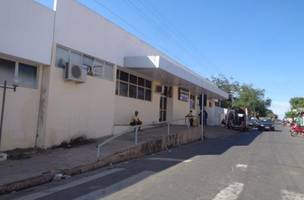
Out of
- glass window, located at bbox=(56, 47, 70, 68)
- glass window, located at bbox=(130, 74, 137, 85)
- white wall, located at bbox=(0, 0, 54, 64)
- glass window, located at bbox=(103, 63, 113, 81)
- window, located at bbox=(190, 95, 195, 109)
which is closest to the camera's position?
white wall, located at bbox=(0, 0, 54, 64)

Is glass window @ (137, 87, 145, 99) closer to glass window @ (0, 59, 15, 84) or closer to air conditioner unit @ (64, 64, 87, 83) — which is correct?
air conditioner unit @ (64, 64, 87, 83)

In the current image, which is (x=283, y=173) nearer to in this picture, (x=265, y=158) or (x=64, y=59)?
(x=265, y=158)

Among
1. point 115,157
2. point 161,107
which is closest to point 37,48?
point 115,157

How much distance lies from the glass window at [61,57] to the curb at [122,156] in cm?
429

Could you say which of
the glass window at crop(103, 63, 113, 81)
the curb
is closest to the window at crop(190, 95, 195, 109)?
the curb

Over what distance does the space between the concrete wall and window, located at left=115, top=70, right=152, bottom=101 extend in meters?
7.31

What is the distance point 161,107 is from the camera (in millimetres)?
30094

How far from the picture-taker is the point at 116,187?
966 cm

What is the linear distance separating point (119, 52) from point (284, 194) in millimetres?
14062

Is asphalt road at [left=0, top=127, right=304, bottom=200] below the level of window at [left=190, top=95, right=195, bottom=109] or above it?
below

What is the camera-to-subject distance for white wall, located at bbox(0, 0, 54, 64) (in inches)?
539

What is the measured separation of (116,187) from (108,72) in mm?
11747

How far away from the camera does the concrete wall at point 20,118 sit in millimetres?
14106

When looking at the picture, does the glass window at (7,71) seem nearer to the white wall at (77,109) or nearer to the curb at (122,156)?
the white wall at (77,109)
